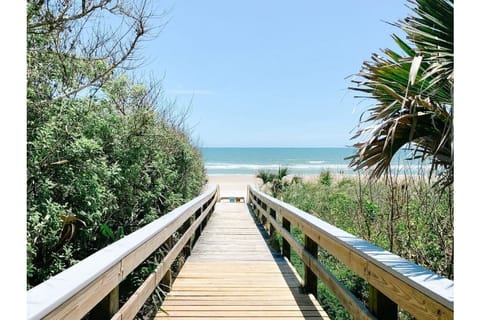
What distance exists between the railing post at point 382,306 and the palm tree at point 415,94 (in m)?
0.74

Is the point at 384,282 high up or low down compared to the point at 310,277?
up

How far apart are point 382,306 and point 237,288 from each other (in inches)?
83.8

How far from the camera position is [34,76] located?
3307 millimetres

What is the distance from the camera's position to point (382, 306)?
1950mm

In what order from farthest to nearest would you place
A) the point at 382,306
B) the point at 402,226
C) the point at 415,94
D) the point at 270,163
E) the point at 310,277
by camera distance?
the point at 270,163
the point at 402,226
the point at 310,277
the point at 415,94
the point at 382,306

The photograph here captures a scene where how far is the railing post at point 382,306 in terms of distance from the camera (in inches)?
75.7

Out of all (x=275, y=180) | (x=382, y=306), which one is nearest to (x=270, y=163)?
(x=275, y=180)

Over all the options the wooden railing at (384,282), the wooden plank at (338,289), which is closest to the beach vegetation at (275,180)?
the wooden plank at (338,289)

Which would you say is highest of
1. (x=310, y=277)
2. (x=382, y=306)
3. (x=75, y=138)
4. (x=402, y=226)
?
(x=75, y=138)

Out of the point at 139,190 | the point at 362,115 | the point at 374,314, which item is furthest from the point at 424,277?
the point at 139,190

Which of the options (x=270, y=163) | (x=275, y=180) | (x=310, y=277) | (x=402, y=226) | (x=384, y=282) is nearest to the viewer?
(x=384, y=282)

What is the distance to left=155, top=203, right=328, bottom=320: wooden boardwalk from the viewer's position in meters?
3.19

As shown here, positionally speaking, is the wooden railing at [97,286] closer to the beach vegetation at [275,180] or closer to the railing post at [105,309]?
the railing post at [105,309]

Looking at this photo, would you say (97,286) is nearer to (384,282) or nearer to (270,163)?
(384,282)
